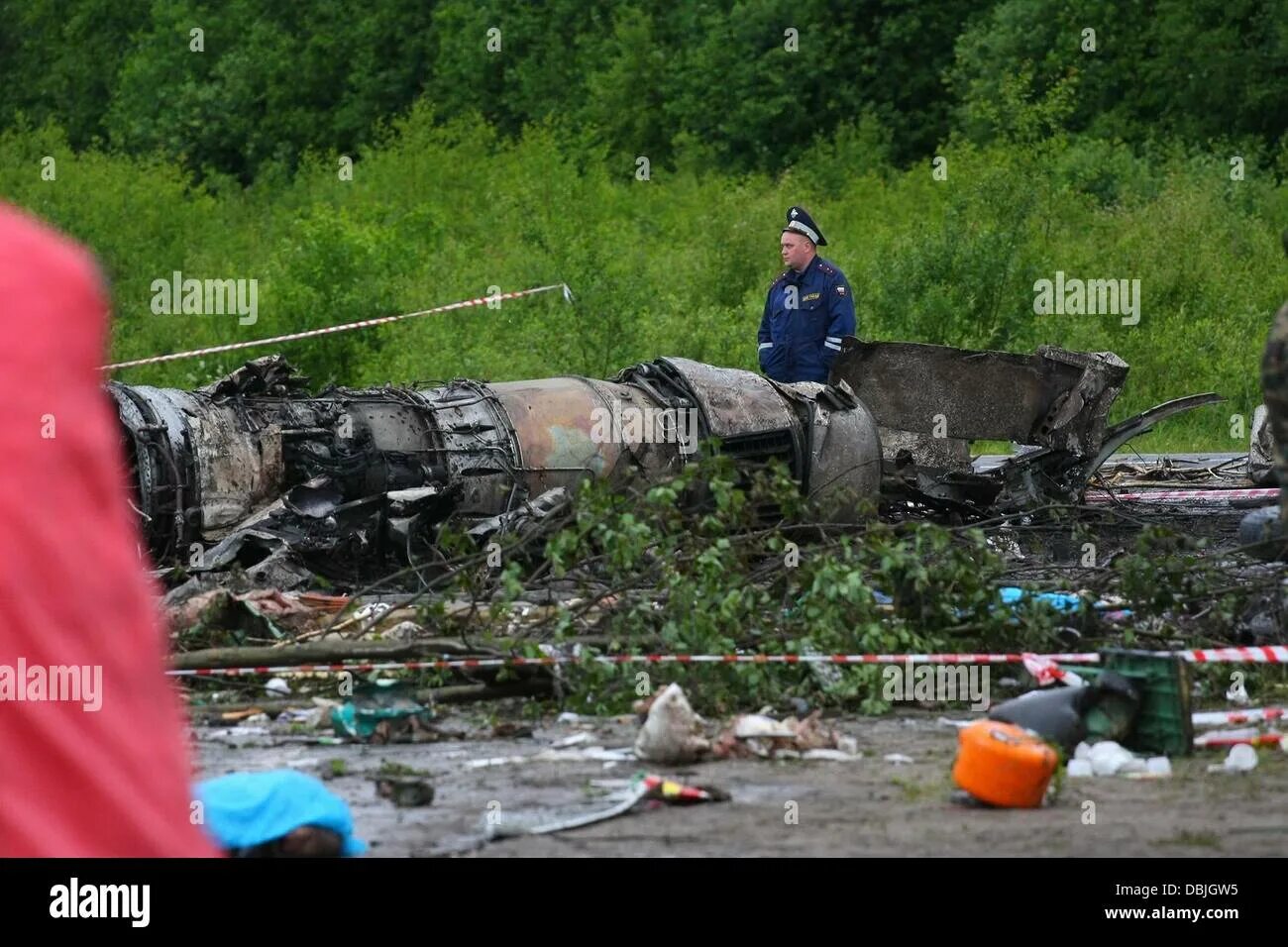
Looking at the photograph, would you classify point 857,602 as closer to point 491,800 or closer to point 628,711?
point 628,711

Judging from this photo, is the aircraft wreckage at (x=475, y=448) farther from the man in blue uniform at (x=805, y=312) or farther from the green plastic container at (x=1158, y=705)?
the green plastic container at (x=1158, y=705)

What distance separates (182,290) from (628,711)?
1856cm

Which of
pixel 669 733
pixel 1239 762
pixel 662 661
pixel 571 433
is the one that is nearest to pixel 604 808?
pixel 669 733

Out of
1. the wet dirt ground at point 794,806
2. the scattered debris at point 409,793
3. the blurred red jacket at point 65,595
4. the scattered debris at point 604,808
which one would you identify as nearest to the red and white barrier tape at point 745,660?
the wet dirt ground at point 794,806

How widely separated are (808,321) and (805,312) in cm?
6

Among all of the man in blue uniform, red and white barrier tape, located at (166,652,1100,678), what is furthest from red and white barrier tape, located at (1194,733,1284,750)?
the man in blue uniform

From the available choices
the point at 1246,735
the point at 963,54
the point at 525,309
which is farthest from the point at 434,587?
the point at 963,54

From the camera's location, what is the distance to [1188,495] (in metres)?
13.4

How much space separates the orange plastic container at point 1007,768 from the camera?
534 centimetres

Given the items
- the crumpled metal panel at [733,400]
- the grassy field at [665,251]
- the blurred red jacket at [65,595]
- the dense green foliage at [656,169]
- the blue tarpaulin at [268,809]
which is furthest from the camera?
the dense green foliage at [656,169]

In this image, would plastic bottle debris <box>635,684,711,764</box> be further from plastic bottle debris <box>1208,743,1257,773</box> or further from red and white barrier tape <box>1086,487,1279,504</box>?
red and white barrier tape <box>1086,487,1279,504</box>

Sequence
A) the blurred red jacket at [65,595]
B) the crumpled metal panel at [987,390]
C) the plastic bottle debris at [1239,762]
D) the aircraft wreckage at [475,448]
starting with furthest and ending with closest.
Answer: the crumpled metal panel at [987,390] < the aircraft wreckage at [475,448] < the plastic bottle debris at [1239,762] < the blurred red jacket at [65,595]

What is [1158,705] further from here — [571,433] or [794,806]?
[571,433]
